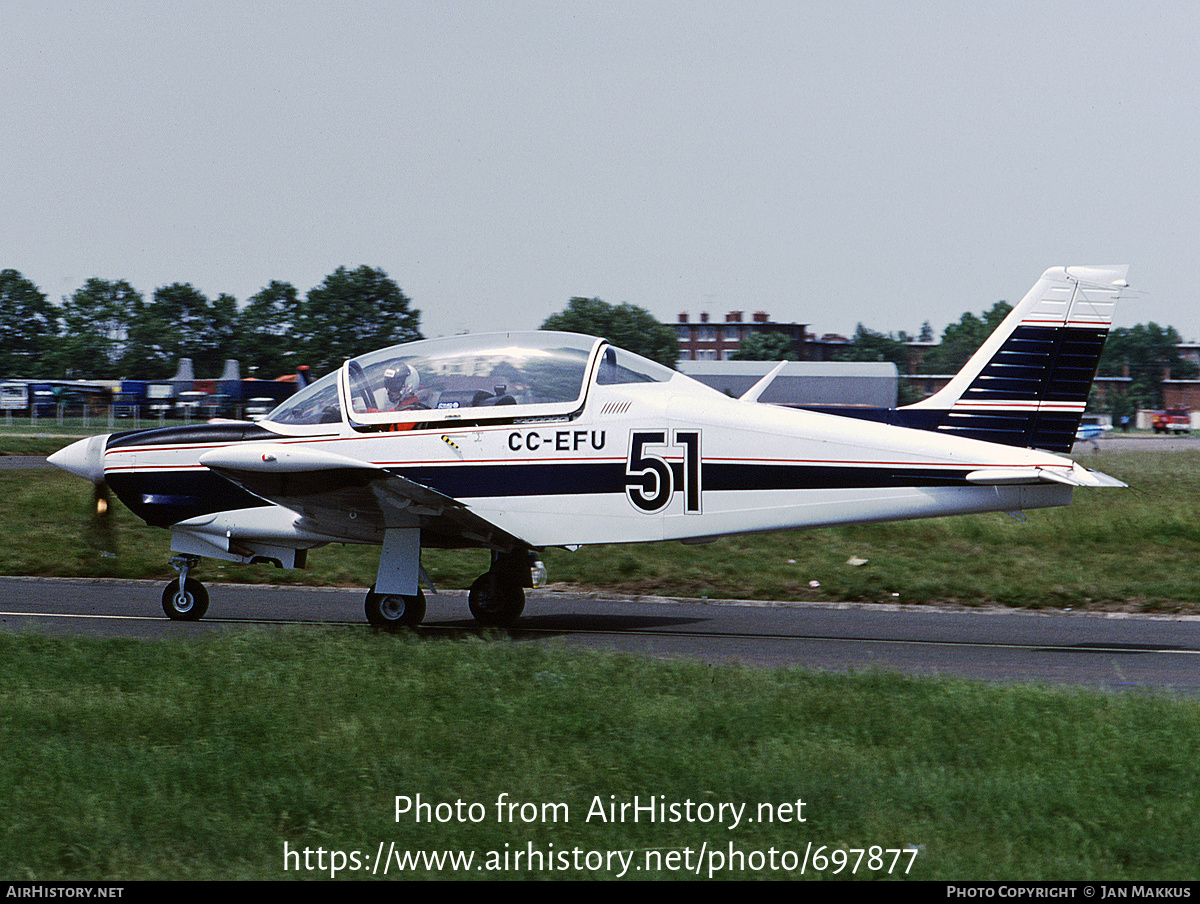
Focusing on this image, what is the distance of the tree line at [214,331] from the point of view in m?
100

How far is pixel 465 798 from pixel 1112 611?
33.1 feet

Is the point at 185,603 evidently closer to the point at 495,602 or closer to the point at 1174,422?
the point at 495,602

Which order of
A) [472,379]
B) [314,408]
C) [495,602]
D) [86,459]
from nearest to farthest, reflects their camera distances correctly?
1. [472,379]
2. [314,408]
3. [86,459]
4. [495,602]

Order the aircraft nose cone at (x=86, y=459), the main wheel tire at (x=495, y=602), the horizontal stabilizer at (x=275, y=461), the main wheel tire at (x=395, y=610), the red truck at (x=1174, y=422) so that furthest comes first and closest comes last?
the red truck at (x=1174, y=422) < the main wheel tire at (x=495, y=602) < the aircraft nose cone at (x=86, y=459) < the main wheel tire at (x=395, y=610) < the horizontal stabilizer at (x=275, y=461)

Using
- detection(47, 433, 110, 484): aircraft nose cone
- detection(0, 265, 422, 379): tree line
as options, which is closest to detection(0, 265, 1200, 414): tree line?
detection(0, 265, 422, 379): tree line

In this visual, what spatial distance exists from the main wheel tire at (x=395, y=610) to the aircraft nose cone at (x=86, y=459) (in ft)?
10.5

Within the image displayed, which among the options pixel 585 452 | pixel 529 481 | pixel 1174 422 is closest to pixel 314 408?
pixel 529 481

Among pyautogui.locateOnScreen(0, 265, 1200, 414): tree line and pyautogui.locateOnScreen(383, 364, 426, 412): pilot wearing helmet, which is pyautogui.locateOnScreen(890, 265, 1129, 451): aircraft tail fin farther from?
pyautogui.locateOnScreen(0, 265, 1200, 414): tree line

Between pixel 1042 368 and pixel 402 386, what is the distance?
606 centimetres

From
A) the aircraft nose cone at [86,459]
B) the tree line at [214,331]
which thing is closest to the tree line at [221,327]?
the tree line at [214,331]

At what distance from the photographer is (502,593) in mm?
11883

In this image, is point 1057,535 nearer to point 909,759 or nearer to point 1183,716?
point 1183,716

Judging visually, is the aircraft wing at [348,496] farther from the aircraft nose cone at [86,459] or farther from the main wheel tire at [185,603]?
the main wheel tire at [185,603]

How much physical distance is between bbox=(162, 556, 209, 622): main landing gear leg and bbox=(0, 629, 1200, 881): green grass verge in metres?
3.18
